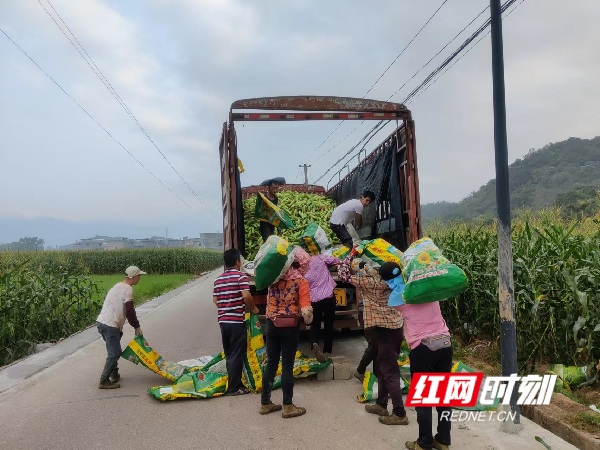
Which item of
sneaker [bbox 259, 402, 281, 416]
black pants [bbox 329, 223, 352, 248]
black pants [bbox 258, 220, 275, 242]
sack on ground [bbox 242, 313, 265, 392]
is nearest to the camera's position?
sneaker [bbox 259, 402, 281, 416]

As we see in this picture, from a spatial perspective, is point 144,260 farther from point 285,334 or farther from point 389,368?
point 389,368

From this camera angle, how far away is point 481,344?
6.45m

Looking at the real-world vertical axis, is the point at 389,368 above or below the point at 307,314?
below

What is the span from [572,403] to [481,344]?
238cm

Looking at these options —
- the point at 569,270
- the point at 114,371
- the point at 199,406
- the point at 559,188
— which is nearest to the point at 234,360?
the point at 199,406

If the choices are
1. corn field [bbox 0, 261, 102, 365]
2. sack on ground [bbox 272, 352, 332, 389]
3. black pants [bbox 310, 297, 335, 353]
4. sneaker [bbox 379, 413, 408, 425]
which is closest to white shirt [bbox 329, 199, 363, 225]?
black pants [bbox 310, 297, 335, 353]

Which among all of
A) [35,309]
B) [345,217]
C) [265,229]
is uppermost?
[345,217]

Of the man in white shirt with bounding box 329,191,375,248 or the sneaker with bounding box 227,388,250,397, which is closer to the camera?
the sneaker with bounding box 227,388,250,397

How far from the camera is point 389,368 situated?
427 centimetres

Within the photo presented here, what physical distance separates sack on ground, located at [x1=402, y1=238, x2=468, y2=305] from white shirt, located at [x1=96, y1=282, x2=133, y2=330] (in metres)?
3.85

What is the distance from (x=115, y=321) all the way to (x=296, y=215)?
15.7 feet

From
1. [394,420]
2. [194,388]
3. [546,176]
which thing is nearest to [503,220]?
[394,420]

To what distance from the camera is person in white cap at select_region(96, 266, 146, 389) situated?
5.66 m

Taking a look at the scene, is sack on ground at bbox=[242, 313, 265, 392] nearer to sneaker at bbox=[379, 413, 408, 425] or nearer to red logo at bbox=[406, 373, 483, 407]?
sneaker at bbox=[379, 413, 408, 425]
